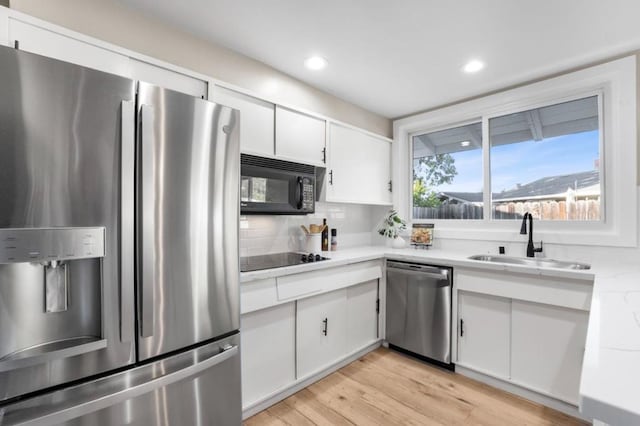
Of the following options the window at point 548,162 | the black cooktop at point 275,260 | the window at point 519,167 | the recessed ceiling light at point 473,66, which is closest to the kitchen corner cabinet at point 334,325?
the black cooktop at point 275,260

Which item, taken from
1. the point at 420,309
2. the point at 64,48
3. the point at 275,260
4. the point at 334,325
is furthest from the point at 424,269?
the point at 64,48

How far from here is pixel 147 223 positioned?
1.10 m

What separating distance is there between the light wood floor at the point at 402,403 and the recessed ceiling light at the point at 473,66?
2352 mm

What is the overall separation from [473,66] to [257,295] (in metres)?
2.24

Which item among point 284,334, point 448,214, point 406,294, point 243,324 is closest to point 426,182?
point 448,214

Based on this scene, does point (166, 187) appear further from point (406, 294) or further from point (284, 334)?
point (406, 294)

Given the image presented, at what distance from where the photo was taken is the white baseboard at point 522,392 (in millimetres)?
1877

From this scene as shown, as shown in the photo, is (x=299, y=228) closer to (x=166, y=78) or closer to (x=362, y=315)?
(x=362, y=315)

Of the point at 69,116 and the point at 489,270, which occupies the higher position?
the point at 69,116

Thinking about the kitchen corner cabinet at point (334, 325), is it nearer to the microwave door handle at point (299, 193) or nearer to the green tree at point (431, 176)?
the microwave door handle at point (299, 193)

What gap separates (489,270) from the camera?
2.17 meters

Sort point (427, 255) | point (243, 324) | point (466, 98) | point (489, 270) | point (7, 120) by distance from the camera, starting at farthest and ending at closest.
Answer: point (466, 98)
point (427, 255)
point (489, 270)
point (243, 324)
point (7, 120)

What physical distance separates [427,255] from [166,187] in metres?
2.09

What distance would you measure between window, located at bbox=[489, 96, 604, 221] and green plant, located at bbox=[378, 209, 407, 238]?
0.86 meters
